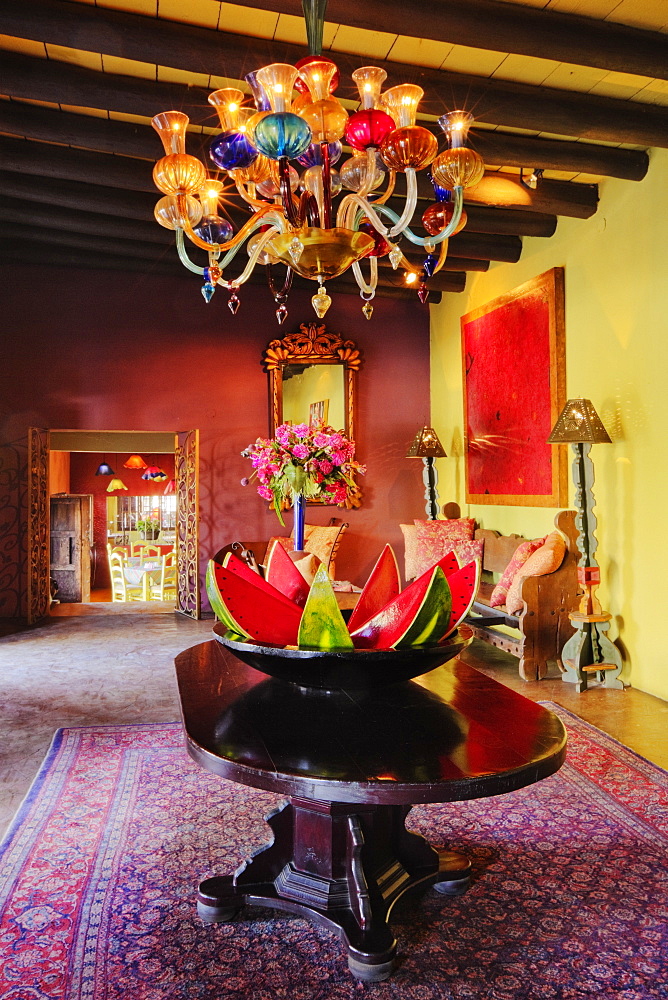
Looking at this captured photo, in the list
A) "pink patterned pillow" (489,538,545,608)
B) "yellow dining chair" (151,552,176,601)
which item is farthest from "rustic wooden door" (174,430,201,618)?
"pink patterned pillow" (489,538,545,608)

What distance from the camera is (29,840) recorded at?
2475mm

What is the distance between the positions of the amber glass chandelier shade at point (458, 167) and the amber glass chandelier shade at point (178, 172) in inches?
33.4

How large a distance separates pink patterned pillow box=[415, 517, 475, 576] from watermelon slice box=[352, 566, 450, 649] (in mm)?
4223

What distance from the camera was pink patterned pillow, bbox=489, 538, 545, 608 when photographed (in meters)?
4.92

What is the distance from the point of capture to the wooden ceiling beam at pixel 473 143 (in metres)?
4.06

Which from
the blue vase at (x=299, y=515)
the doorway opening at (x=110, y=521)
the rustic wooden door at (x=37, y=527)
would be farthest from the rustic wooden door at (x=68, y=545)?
the blue vase at (x=299, y=515)

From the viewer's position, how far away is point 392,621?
1.69 m

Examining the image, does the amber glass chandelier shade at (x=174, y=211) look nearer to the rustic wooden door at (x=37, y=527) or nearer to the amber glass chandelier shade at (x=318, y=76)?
the amber glass chandelier shade at (x=318, y=76)

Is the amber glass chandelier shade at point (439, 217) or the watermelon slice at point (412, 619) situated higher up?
the amber glass chandelier shade at point (439, 217)

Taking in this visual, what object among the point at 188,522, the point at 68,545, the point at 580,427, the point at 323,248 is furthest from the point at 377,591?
the point at 68,545

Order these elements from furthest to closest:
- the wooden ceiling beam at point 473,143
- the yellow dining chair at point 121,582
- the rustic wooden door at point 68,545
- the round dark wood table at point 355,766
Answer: the rustic wooden door at point 68,545
the yellow dining chair at point 121,582
the wooden ceiling beam at point 473,143
the round dark wood table at point 355,766

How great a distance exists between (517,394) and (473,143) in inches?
82.7

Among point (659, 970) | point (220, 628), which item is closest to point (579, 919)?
point (659, 970)

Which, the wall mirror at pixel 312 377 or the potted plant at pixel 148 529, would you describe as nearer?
the wall mirror at pixel 312 377
